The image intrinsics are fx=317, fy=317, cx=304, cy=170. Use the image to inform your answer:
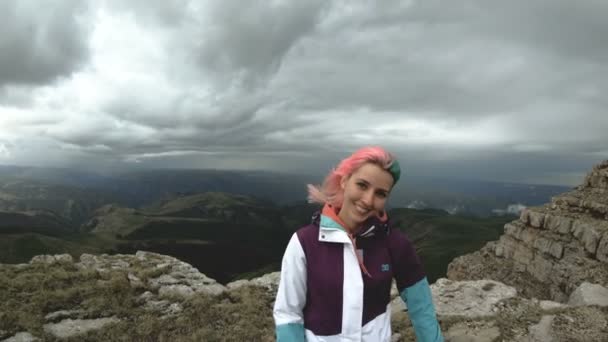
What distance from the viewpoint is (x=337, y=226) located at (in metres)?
4.41

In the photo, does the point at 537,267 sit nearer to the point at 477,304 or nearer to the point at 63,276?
the point at 477,304

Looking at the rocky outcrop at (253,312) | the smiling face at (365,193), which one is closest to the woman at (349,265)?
the smiling face at (365,193)

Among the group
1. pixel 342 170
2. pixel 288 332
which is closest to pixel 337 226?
pixel 342 170

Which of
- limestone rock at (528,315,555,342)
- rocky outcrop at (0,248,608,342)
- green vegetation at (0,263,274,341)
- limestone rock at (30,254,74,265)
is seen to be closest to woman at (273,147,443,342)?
rocky outcrop at (0,248,608,342)

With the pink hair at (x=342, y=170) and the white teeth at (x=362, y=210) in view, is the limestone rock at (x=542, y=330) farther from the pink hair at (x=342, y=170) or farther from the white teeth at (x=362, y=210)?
the pink hair at (x=342, y=170)

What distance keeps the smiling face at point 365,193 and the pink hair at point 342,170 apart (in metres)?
0.09

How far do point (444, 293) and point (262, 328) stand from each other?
1068 centimetres

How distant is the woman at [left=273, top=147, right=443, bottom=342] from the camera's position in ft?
14.2

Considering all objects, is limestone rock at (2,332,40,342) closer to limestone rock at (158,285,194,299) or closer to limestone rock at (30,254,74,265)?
limestone rock at (158,285,194,299)

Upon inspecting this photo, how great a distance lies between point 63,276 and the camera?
1608cm

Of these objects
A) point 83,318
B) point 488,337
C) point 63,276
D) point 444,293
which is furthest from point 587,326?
point 63,276

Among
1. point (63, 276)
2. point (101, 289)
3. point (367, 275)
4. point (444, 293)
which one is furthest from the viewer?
point (444, 293)

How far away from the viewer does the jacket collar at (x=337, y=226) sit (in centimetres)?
437

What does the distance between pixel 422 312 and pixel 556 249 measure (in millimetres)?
39874
